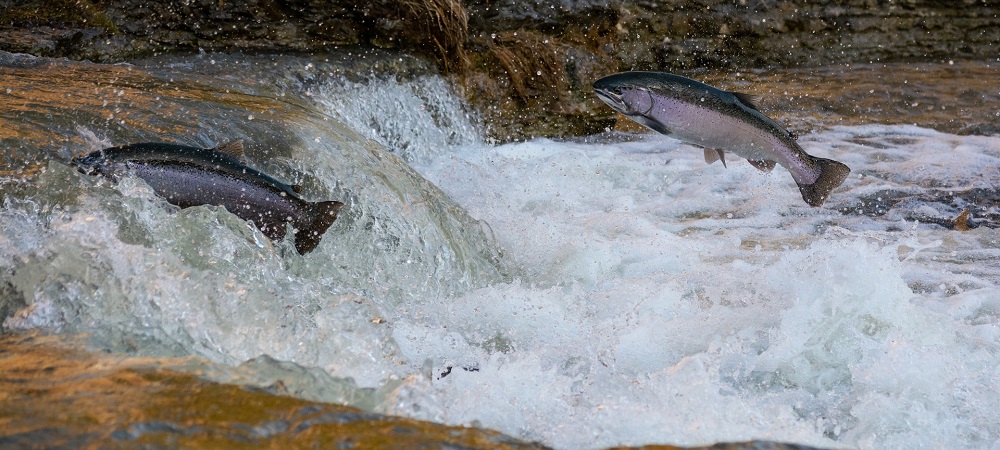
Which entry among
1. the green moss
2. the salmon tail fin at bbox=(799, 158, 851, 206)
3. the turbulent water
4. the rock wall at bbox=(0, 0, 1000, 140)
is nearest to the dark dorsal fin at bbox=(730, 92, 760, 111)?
the salmon tail fin at bbox=(799, 158, 851, 206)

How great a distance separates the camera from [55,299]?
240 cm

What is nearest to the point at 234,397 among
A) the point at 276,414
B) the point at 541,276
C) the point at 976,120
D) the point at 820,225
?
the point at 276,414

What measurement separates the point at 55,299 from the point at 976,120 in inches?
284

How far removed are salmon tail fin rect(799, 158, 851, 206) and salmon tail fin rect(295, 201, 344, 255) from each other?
1804 mm

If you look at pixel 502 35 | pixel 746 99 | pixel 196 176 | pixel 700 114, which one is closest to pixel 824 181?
pixel 746 99

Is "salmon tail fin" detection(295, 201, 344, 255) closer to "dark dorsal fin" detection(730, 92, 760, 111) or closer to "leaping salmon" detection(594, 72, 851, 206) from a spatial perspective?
"leaping salmon" detection(594, 72, 851, 206)

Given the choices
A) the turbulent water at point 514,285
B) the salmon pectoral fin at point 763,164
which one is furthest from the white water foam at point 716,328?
the salmon pectoral fin at point 763,164

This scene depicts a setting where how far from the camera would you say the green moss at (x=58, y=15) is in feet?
20.2

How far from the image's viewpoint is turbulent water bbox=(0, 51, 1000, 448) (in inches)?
92.0

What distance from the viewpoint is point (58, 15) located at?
6230mm

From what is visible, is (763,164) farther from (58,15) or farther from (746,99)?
(58,15)

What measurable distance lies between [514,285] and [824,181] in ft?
4.14

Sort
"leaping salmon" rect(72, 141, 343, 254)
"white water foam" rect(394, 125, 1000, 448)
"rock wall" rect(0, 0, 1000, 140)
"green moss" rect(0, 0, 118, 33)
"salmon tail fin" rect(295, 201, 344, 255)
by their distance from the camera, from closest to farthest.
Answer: "white water foam" rect(394, 125, 1000, 448)
"leaping salmon" rect(72, 141, 343, 254)
"salmon tail fin" rect(295, 201, 344, 255)
"green moss" rect(0, 0, 118, 33)
"rock wall" rect(0, 0, 1000, 140)

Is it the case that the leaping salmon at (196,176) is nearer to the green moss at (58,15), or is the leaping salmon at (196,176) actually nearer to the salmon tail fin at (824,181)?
the salmon tail fin at (824,181)
